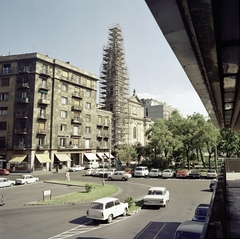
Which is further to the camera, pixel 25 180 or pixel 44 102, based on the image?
pixel 44 102

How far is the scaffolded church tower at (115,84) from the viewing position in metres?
77.1

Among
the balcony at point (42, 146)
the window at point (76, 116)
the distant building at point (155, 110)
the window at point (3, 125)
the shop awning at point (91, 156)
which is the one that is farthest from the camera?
the distant building at point (155, 110)

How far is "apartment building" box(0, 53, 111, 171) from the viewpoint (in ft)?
167

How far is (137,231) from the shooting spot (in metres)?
13.8

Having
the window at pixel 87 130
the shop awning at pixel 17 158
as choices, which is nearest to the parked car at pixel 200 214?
the shop awning at pixel 17 158

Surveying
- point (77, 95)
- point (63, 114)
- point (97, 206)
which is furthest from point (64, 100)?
point (97, 206)

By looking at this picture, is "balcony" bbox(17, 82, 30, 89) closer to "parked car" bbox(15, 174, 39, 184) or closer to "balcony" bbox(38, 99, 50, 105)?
"balcony" bbox(38, 99, 50, 105)

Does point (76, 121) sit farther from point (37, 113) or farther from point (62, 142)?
point (37, 113)

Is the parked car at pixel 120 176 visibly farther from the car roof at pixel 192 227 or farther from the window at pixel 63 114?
the car roof at pixel 192 227

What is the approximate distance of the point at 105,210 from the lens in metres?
15.9

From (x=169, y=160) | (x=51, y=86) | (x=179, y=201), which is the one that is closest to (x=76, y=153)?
(x=51, y=86)

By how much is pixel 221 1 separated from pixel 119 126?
74046mm

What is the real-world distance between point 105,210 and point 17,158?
3902 centimetres

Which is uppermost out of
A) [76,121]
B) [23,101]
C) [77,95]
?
[77,95]
